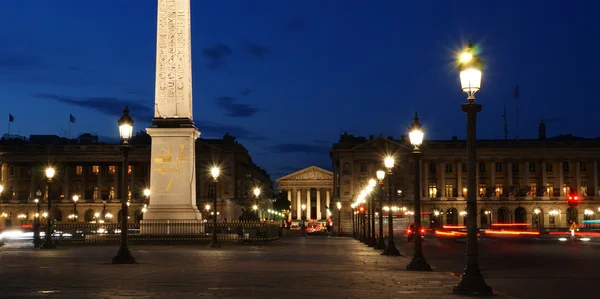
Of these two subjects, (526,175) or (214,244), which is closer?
(214,244)

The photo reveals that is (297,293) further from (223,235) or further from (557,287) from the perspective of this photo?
(223,235)

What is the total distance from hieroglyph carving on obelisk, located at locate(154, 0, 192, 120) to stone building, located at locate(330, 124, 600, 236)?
4149 inches

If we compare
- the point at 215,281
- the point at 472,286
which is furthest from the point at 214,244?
the point at 472,286

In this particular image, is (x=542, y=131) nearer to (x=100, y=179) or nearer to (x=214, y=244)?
(x=100, y=179)

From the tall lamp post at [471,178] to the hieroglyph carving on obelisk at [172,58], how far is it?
73.6 feet

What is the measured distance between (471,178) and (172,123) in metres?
23.2

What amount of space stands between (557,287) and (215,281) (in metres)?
7.37

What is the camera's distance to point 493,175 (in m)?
145

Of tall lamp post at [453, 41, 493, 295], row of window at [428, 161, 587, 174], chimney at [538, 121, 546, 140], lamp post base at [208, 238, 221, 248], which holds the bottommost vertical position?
lamp post base at [208, 238, 221, 248]

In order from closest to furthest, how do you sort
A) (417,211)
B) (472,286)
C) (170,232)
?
(472,286), (417,211), (170,232)

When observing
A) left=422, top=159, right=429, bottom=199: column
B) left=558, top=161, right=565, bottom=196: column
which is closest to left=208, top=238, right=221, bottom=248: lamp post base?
left=422, top=159, right=429, bottom=199: column

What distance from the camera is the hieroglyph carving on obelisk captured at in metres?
37.3

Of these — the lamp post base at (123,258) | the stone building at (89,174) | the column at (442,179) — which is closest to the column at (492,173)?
the column at (442,179)

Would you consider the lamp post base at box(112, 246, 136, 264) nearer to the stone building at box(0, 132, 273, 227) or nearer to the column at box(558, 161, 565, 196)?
the stone building at box(0, 132, 273, 227)
